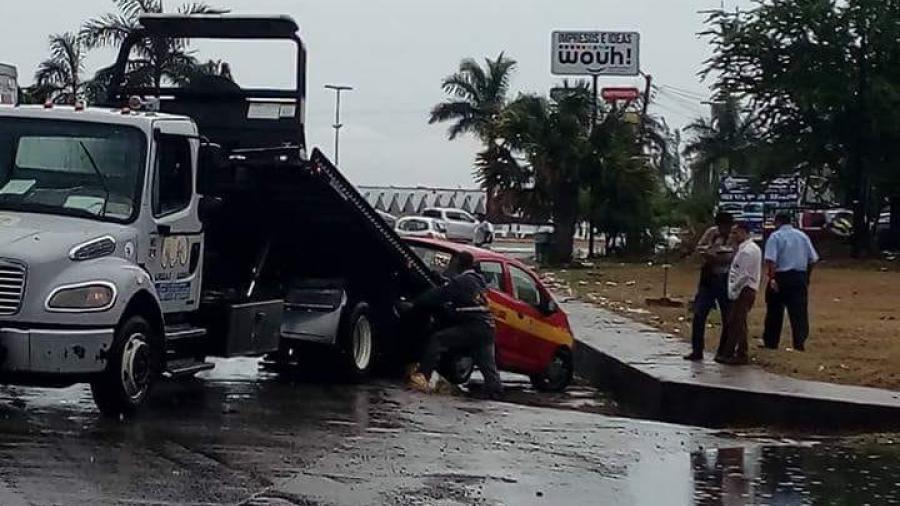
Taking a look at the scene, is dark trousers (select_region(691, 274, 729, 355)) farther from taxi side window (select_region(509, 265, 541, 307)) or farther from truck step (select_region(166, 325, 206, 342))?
truck step (select_region(166, 325, 206, 342))

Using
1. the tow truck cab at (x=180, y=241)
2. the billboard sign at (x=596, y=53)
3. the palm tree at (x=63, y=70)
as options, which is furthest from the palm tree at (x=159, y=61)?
the billboard sign at (x=596, y=53)

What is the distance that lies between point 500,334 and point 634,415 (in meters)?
2.13

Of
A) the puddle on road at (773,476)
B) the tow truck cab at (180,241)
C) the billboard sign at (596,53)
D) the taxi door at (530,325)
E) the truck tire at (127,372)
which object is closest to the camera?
the puddle on road at (773,476)

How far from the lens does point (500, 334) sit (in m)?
17.7

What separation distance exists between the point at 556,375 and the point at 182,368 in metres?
6.27

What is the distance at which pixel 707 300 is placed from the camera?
17578 mm

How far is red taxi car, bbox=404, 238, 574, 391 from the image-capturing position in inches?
698

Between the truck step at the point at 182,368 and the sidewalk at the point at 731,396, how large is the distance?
471 centimetres

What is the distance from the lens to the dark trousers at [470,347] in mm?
16141

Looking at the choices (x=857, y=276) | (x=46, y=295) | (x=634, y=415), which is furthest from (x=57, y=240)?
(x=857, y=276)

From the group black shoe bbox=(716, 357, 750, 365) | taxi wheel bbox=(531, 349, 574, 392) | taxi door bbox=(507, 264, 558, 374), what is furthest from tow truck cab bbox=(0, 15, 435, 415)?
black shoe bbox=(716, 357, 750, 365)

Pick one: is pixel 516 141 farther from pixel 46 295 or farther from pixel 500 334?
pixel 46 295

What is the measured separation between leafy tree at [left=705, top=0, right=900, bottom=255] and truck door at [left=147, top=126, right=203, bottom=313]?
34.4 m

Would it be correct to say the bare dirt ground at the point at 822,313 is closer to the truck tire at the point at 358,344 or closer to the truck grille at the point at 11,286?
the truck tire at the point at 358,344
